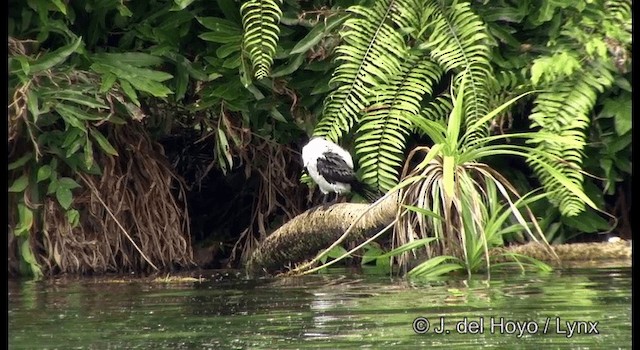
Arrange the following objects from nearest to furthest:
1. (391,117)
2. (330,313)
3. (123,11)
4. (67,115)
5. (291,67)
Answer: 1. (330,313)
2. (67,115)
3. (391,117)
4. (123,11)
5. (291,67)

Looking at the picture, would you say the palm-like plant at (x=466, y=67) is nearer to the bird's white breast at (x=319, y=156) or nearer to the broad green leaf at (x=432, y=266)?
the bird's white breast at (x=319, y=156)

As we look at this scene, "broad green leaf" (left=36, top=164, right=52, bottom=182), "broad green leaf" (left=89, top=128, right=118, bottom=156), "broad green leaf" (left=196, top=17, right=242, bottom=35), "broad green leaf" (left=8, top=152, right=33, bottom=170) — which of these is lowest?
"broad green leaf" (left=36, top=164, right=52, bottom=182)

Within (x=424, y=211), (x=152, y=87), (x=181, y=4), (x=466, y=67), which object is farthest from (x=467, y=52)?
(x=152, y=87)

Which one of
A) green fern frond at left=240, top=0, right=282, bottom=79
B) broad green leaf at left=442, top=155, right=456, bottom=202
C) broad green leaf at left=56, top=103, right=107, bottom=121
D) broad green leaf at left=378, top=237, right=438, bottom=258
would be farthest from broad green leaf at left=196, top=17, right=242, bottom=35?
broad green leaf at left=378, top=237, right=438, bottom=258

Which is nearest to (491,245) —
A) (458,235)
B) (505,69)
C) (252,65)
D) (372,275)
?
(458,235)

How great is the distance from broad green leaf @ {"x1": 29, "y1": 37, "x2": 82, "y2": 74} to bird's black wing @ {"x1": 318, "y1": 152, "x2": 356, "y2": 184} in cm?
149

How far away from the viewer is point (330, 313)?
5.30m

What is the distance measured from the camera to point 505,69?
729 cm

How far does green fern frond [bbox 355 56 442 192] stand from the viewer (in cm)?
703

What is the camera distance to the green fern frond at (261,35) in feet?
23.0

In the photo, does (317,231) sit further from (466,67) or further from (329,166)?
(466,67)

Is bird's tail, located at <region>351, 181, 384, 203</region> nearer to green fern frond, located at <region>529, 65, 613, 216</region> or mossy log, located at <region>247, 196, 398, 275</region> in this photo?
mossy log, located at <region>247, 196, 398, 275</region>

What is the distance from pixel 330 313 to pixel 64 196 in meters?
2.31

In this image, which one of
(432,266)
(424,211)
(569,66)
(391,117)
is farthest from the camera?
(391,117)
